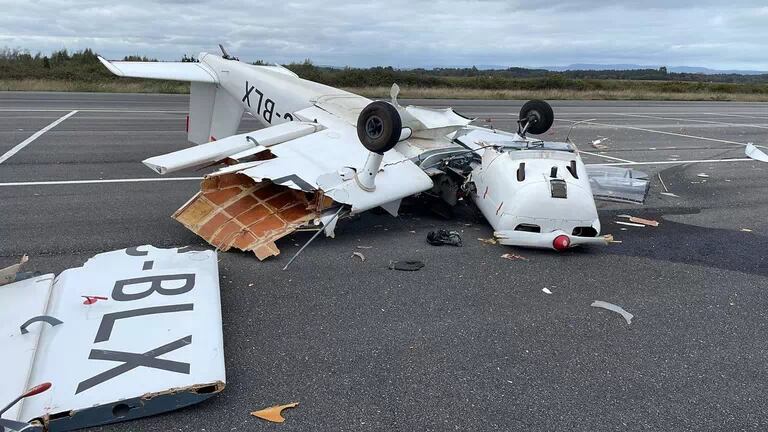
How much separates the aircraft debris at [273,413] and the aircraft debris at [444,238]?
3256 millimetres

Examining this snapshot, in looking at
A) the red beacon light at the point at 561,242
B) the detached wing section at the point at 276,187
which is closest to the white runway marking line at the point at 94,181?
the detached wing section at the point at 276,187

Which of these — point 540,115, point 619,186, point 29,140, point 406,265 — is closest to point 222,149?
point 406,265

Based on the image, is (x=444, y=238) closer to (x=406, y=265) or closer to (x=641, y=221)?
(x=406, y=265)

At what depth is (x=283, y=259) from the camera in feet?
18.5

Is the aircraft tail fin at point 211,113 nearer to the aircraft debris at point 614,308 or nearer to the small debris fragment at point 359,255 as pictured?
the small debris fragment at point 359,255

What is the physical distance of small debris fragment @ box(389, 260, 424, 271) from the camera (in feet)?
18.1

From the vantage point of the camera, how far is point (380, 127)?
213 inches

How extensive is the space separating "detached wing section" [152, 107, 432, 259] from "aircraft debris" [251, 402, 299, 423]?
94.2 inches

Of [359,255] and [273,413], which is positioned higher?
[359,255]

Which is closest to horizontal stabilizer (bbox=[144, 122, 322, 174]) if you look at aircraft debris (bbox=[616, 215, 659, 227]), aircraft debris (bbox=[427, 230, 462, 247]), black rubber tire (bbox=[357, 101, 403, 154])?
black rubber tire (bbox=[357, 101, 403, 154])

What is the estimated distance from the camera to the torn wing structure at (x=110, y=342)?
306 cm

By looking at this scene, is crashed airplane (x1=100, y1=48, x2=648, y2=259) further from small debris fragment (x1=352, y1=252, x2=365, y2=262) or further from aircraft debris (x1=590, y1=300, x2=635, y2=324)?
aircraft debris (x1=590, y1=300, x2=635, y2=324)

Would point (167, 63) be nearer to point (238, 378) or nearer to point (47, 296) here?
point (47, 296)

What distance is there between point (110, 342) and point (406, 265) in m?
2.84
